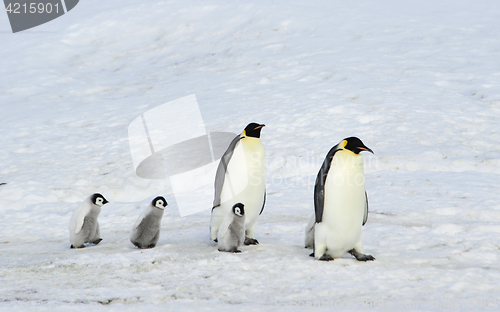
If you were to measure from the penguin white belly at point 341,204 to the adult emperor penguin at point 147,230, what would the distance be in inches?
60.9

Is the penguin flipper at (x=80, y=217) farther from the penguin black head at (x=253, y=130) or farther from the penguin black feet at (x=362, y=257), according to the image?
the penguin black feet at (x=362, y=257)

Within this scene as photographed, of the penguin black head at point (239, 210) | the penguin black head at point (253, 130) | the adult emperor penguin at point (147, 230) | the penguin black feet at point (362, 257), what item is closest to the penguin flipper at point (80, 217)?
the adult emperor penguin at point (147, 230)

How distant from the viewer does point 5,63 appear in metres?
13.4

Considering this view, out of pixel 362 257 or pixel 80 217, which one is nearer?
pixel 362 257

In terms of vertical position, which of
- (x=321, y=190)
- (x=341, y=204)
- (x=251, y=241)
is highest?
(x=321, y=190)

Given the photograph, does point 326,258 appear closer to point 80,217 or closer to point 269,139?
point 80,217

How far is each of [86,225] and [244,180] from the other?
63.7 inches

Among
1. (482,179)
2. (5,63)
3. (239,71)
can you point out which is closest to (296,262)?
(482,179)

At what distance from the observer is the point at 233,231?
3908mm

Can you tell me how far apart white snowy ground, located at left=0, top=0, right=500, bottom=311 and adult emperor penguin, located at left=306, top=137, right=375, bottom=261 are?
0.55 ft

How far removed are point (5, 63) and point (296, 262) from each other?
42.8 ft

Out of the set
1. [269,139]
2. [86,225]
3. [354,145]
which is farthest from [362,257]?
[269,139]

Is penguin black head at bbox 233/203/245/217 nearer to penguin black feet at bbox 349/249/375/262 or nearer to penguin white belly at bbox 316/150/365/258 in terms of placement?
penguin white belly at bbox 316/150/365/258

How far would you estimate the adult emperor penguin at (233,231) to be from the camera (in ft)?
12.8
